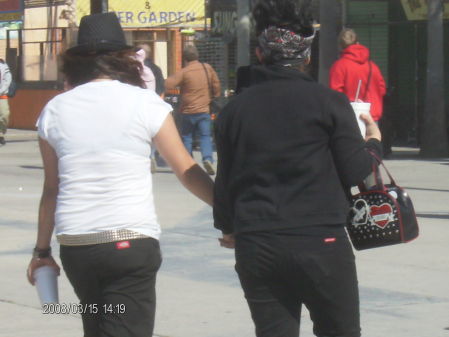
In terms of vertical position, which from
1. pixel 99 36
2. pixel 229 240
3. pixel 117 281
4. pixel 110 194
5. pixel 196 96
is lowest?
pixel 196 96

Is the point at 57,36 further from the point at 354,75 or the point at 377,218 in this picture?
the point at 377,218

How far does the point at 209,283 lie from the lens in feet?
24.2

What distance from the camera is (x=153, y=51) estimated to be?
33.2m

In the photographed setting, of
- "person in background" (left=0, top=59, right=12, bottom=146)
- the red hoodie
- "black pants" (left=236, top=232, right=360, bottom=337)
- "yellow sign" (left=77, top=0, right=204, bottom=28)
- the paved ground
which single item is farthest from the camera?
"yellow sign" (left=77, top=0, right=204, bottom=28)

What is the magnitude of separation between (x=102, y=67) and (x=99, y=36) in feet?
0.41

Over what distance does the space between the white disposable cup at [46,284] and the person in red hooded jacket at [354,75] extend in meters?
7.04

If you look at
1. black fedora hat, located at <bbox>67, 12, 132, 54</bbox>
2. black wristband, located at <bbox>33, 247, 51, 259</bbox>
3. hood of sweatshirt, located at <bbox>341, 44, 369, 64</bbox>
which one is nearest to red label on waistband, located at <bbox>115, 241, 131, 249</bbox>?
black wristband, located at <bbox>33, 247, 51, 259</bbox>

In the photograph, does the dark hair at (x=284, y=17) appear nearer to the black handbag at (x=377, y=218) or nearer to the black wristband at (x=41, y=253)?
the black handbag at (x=377, y=218)

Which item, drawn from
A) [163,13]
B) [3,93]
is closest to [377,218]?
[3,93]

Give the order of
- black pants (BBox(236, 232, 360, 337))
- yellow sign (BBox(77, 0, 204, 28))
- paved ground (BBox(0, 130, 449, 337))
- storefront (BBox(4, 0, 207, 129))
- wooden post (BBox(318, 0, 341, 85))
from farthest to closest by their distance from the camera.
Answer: yellow sign (BBox(77, 0, 204, 28)) → storefront (BBox(4, 0, 207, 129)) → wooden post (BBox(318, 0, 341, 85)) → paved ground (BBox(0, 130, 449, 337)) → black pants (BBox(236, 232, 360, 337))

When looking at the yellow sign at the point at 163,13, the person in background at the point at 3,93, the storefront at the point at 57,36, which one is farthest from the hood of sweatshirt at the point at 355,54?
the yellow sign at the point at 163,13

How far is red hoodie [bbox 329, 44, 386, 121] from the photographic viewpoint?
35.4 ft

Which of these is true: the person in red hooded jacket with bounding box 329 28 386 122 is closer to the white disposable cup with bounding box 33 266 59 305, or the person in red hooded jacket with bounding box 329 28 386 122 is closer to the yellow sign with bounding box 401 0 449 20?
the white disposable cup with bounding box 33 266 59 305

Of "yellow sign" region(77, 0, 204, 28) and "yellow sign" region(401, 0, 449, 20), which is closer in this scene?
"yellow sign" region(401, 0, 449, 20)
